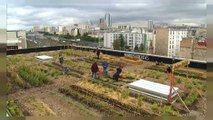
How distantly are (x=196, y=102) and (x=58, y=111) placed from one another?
119 centimetres

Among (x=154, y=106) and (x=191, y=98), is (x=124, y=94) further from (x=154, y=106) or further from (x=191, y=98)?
(x=191, y=98)

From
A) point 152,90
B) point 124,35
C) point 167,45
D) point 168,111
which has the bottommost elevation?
point 168,111

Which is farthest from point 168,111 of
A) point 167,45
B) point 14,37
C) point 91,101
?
point 14,37

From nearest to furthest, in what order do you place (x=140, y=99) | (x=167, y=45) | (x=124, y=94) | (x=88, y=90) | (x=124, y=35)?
(x=140, y=99) → (x=124, y=94) → (x=88, y=90) → (x=124, y=35) → (x=167, y=45)

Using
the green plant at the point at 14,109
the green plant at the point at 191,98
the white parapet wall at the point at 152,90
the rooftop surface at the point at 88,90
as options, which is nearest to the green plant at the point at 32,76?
the rooftop surface at the point at 88,90

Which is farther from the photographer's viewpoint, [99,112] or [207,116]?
[99,112]

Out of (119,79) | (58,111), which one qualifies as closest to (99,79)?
(119,79)

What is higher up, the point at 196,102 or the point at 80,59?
the point at 80,59

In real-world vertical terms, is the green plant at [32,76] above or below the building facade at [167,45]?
below

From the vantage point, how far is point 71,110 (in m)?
1.77

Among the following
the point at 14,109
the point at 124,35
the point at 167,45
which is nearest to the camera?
the point at 14,109

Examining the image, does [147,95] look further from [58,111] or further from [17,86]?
[17,86]

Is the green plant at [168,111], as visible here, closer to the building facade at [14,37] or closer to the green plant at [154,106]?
the green plant at [154,106]

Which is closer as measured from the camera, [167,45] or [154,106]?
[154,106]
